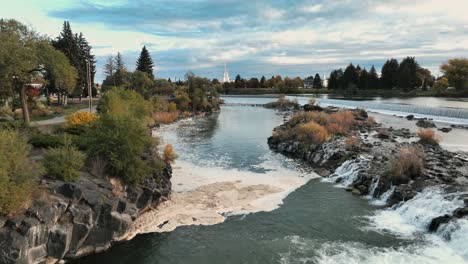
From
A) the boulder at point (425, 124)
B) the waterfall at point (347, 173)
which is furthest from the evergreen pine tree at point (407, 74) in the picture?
the waterfall at point (347, 173)

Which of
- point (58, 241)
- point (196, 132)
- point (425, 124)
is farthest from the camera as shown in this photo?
point (196, 132)

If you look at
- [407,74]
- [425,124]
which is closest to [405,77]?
[407,74]

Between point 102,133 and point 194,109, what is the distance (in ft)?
199

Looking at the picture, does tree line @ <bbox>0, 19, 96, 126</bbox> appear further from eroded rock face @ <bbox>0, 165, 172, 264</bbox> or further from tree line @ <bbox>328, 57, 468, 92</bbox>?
tree line @ <bbox>328, 57, 468, 92</bbox>

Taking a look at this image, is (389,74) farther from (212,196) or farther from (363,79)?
(212,196)

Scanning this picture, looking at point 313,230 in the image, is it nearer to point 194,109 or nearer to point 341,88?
point 194,109

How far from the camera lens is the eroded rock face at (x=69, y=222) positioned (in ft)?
44.7

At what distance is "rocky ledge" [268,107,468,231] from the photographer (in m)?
21.7

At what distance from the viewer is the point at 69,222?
15500 millimetres

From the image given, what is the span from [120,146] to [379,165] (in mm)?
17119

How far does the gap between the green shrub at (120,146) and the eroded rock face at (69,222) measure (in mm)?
1006

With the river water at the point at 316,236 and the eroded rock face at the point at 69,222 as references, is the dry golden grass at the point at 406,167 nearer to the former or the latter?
the river water at the point at 316,236

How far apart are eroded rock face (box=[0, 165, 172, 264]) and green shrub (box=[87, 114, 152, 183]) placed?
1006mm

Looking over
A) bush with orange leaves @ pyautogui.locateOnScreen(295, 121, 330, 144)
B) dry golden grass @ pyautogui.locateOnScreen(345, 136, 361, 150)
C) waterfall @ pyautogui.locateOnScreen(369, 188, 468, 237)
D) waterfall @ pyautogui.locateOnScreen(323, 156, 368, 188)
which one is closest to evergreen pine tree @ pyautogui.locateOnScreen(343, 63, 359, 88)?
bush with orange leaves @ pyautogui.locateOnScreen(295, 121, 330, 144)
